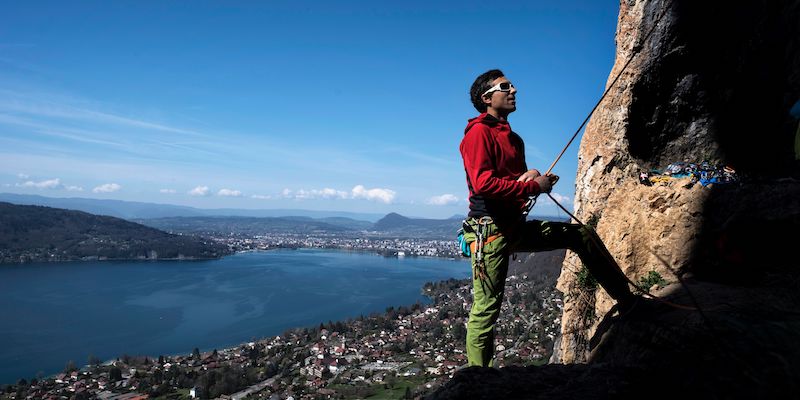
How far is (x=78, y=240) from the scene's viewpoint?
117188 millimetres

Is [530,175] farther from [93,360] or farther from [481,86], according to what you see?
[93,360]

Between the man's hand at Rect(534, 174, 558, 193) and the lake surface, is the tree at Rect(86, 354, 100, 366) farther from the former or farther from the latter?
the man's hand at Rect(534, 174, 558, 193)

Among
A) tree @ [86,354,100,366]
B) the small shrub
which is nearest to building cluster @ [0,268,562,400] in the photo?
tree @ [86,354,100,366]

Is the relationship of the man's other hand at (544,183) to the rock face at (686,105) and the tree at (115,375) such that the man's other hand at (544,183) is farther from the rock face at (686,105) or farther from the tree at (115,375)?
the tree at (115,375)

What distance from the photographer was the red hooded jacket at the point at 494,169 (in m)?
2.63

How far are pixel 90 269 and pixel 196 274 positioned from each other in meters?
24.5

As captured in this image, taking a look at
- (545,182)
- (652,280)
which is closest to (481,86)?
(545,182)

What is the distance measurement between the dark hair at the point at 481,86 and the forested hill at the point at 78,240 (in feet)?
396

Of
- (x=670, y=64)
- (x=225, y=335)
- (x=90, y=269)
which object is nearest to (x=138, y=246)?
(x=90, y=269)

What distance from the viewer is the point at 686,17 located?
5.25m

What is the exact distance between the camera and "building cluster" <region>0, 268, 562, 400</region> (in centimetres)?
2825

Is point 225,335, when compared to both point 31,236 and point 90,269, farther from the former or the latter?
point 31,236

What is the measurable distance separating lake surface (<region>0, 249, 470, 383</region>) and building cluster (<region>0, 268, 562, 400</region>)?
227 inches

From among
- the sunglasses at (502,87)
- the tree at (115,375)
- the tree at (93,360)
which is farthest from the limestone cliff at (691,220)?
the tree at (93,360)
